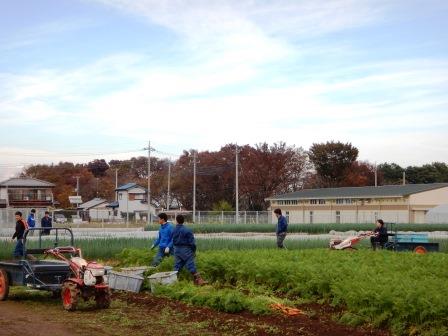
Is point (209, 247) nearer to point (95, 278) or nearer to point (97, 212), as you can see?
point (95, 278)

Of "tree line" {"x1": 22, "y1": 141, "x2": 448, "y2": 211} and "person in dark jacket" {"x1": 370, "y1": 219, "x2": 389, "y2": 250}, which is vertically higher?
"tree line" {"x1": 22, "y1": 141, "x2": 448, "y2": 211}

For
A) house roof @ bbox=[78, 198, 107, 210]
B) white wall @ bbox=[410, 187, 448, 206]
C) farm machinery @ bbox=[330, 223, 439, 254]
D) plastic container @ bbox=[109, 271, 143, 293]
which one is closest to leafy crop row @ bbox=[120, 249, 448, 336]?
plastic container @ bbox=[109, 271, 143, 293]

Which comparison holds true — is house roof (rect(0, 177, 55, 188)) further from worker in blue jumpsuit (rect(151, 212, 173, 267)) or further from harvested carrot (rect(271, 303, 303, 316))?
harvested carrot (rect(271, 303, 303, 316))

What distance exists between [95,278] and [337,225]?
38.5 metres

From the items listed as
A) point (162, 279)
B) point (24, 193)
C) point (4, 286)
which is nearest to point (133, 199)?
point (24, 193)

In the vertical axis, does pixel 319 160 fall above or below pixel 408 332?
above

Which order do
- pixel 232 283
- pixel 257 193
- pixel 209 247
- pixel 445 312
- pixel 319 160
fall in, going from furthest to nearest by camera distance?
1. pixel 319 160
2. pixel 257 193
3. pixel 209 247
4. pixel 232 283
5. pixel 445 312

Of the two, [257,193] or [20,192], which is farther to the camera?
[257,193]

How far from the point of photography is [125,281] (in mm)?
13805

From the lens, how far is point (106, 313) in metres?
11.2

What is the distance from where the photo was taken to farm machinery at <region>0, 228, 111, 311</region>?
11289 millimetres

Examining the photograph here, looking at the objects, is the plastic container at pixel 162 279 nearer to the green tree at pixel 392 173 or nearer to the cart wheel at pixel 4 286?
the cart wheel at pixel 4 286

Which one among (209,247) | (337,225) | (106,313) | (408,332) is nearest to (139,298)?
(106,313)

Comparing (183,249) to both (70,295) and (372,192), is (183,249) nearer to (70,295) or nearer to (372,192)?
(70,295)
